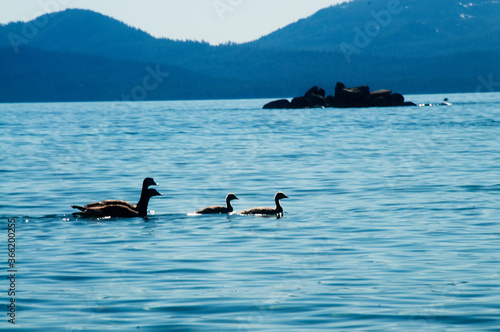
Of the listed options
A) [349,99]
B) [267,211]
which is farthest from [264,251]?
[349,99]

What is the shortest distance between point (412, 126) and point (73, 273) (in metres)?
67.6

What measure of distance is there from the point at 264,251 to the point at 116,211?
22.5 feet

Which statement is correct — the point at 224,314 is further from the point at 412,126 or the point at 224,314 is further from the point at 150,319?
the point at 412,126

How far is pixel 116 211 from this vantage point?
22.8 metres

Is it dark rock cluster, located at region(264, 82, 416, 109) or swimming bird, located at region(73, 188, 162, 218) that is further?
dark rock cluster, located at region(264, 82, 416, 109)

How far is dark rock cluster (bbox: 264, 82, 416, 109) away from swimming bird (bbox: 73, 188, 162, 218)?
111920 millimetres

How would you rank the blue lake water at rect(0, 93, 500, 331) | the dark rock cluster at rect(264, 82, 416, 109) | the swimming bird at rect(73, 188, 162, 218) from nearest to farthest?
the blue lake water at rect(0, 93, 500, 331) → the swimming bird at rect(73, 188, 162, 218) → the dark rock cluster at rect(264, 82, 416, 109)

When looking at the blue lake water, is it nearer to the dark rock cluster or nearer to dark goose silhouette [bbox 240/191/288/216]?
dark goose silhouette [bbox 240/191/288/216]

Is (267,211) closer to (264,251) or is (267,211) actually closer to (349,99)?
(264,251)

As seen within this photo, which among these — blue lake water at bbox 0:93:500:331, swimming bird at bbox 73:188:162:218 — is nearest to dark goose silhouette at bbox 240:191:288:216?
blue lake water at bbox 0:93:500:331

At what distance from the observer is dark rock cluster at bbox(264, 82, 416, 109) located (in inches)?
5359

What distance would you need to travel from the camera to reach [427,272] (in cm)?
1473

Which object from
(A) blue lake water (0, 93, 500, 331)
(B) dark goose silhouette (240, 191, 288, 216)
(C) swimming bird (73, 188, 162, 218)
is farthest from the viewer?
(B) dark goose silhouette (240, 191, 288, 216)

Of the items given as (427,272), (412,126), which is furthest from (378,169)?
(412,126)
